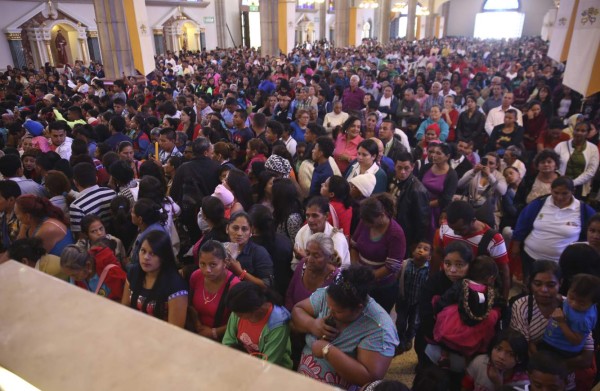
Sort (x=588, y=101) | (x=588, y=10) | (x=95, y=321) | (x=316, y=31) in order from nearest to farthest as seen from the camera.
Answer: (x=95, y=321), (x=588, y=10), (x=588, y=101), (x=316, y=31)

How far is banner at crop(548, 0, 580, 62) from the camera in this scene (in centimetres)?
796

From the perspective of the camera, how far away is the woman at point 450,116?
6.60m

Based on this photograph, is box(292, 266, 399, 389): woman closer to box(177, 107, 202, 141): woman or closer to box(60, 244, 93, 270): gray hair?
box(60, 244, 93, 270): gray hair

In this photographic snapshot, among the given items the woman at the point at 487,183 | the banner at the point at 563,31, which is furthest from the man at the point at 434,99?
the woman at the point at 487,183

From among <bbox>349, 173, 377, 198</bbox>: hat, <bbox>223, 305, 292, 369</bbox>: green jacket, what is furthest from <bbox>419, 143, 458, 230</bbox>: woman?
<bbox>223, 305, 292, 369</bbox>: green jacket

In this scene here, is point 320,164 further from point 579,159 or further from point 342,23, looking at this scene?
point 342,23

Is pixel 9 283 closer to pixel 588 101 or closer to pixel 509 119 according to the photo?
pixel 509 119

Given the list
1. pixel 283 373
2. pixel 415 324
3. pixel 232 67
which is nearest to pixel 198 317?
pixel 415 324

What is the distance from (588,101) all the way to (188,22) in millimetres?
24292

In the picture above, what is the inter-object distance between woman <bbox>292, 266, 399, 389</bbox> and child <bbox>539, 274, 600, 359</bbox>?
1.04m

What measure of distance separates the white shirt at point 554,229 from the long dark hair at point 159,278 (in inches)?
118

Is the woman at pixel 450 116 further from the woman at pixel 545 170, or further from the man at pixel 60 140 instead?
the man at pixel 60 140

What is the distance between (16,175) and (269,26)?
14797 millimetres

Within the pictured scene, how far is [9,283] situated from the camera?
0.88m
